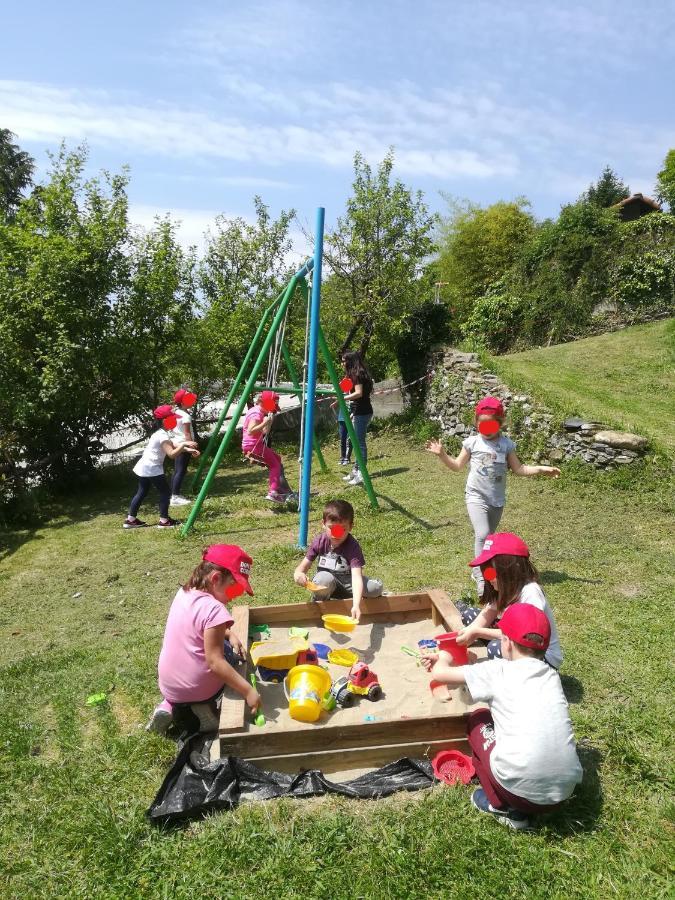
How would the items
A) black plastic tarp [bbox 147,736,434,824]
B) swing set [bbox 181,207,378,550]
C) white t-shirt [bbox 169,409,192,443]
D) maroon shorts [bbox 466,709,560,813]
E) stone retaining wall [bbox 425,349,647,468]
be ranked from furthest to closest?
white t-shirt [bbox 169,409,192,443] < stone retaining wall [bbox 425,349,647,468] < swing set [bbox 181,207,378,550] < black plastic tarp [bbox 147,736,434,824] < maroon shorts [bbox 466,709,560,813]

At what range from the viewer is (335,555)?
14.3 feet

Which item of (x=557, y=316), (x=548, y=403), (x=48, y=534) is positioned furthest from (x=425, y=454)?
(x=557, y=316)

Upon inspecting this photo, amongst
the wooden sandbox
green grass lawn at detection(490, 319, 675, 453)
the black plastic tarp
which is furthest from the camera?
green grass lawn at detection(490, 319, 675, 453)

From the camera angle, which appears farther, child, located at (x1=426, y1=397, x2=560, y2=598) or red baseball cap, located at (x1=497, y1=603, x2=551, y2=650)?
child, located at (x1=426, y1=397, x2=560, y2=598)

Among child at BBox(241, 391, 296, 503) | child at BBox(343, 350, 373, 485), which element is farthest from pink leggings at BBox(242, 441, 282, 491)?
child at BBox(343, 350, 373, 485)

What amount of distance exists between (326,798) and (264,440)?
5.55m

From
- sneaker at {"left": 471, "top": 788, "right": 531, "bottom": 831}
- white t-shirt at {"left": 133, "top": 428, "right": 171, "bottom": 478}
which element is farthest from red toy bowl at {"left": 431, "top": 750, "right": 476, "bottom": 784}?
white t-shirt at {"left": 133, "top": 428, "right": 171, "bottom": 478}

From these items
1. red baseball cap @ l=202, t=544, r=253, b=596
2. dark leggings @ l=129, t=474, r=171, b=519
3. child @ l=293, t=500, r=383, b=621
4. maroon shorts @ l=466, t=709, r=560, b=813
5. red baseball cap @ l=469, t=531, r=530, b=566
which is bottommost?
dark leggings @ l=129, t=474, r=171, b=519

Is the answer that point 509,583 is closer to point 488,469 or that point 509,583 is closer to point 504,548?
point 504,548

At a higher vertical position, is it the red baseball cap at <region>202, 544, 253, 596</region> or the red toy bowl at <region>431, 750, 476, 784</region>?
the red baseball cap at <region>202, 544, 253, 596</region>

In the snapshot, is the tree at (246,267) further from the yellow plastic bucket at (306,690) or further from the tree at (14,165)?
the tree at (14,165)

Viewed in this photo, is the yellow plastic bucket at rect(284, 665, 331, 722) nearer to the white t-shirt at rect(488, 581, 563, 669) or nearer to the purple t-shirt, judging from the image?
the purple t-shirt

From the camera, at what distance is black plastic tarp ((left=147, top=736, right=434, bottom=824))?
105 inches

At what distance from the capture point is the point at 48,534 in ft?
25.7
